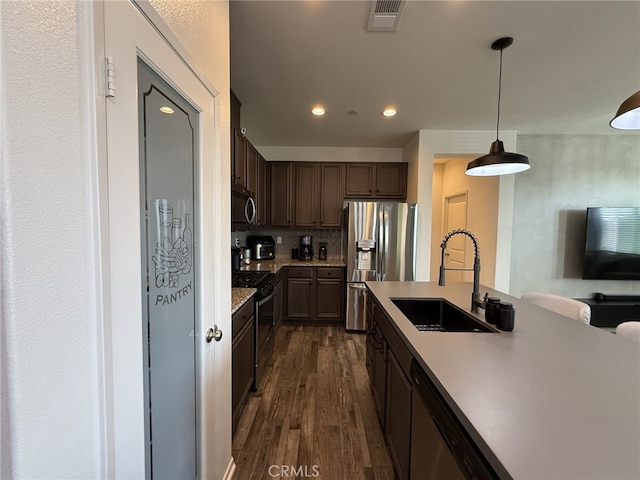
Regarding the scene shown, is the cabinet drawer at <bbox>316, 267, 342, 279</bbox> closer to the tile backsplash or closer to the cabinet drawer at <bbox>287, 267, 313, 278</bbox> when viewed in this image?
the cabinet drawer at <bbox>287, 267, 313, 278</bbox>

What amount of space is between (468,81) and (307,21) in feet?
5.26

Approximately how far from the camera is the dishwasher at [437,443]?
0.71 metres

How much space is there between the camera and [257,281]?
2545 mm

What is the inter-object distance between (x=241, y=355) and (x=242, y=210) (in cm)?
177

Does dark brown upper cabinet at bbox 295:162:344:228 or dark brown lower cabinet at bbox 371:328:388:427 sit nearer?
dark brown lower cabinet at bbox 371:328:388:427

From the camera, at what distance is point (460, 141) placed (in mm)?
3713

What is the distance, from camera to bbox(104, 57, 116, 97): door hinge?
25.5 inches

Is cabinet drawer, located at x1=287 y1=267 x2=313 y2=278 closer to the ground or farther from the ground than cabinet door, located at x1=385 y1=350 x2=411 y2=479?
farther from the ground

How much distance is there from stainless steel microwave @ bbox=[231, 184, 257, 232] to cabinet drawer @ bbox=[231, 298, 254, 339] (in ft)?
3.99

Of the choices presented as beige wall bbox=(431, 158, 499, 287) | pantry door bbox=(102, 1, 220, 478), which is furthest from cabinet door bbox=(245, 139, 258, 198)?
beige wall bbox=(431, 158, 499, 287)

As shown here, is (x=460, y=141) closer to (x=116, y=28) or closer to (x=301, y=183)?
(x=301, y=183)

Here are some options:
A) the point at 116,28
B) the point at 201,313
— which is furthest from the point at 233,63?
the point at 201,313

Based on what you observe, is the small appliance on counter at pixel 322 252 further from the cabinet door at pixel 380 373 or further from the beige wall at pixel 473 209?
Answer: the cabinet door at pixel 380 373

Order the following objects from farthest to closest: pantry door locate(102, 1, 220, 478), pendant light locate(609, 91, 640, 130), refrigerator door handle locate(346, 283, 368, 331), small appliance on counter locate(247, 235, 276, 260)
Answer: small appliance on counter locate(247, 235, 276, 260) → refrigerator door handle locate(346, 283, 368, 331) → pendant light locate(609, 91, 640, 130) → pantry door locate(102, 1, 220, 478)
